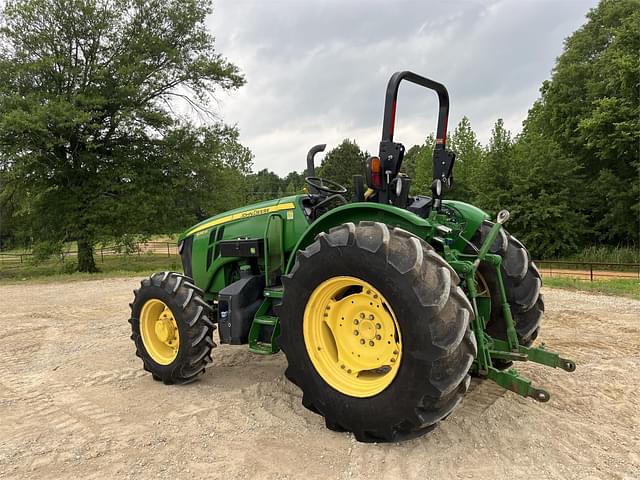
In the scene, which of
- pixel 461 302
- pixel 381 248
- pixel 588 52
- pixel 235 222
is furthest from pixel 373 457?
pixel 588 52

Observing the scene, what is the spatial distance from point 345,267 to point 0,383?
13.2 ft

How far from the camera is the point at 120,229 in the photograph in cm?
1822

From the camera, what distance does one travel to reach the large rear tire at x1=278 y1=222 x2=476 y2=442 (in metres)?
2.70

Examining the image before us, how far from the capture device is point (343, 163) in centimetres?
4347

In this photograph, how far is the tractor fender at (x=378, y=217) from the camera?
328cm

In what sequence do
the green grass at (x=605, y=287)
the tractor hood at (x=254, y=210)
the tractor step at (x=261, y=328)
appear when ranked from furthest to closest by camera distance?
the green grass at (x=605, y=287)
the tractor hood at (x=254, y=210)
the tractor step at (x=261, y=328)

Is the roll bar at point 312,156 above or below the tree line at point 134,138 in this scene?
below

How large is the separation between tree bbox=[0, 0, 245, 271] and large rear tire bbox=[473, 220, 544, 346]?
1602cm

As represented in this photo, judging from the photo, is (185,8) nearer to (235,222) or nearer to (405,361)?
(235,222)

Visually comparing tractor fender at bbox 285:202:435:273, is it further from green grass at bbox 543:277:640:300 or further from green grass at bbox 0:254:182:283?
green grass at bbox 0:254:182:283

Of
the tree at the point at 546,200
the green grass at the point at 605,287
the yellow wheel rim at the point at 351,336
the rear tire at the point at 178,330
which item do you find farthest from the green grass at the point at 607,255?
the rear tire at the point at 178,330

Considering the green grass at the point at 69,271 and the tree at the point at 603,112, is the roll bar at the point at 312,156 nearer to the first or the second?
the green grass at the point at 69,271

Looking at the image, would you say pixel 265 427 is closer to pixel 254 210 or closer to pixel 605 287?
pixel 254 210

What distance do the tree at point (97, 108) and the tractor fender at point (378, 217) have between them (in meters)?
15.7
